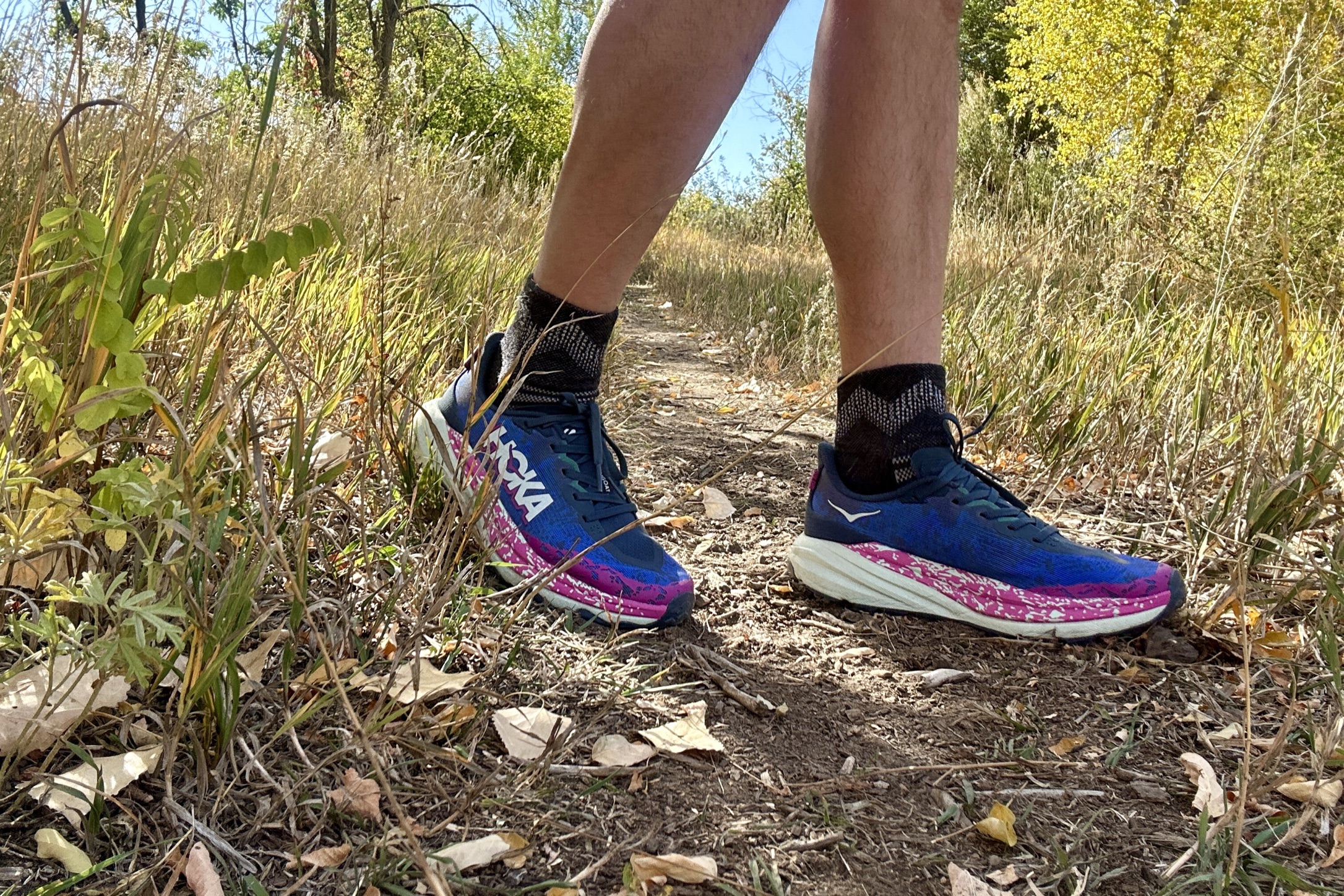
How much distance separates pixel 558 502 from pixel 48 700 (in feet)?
2.43

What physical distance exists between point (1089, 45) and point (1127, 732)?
14.9 metres

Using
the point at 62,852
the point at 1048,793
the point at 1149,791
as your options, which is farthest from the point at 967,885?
the point at 62,852

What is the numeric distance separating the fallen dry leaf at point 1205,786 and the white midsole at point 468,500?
725 millimetres

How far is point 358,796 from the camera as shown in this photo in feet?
2.73

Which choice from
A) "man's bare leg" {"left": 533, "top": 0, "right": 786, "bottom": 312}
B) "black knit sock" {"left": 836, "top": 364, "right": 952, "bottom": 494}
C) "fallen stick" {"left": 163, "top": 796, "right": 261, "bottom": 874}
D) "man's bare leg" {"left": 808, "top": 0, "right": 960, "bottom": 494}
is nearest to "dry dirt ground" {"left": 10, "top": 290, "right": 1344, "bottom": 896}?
"fallen stick" {"left": 163, "top": 796, "right": 261, "bottom": 874}

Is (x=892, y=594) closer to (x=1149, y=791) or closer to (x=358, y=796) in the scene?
(x=1149, y=791)

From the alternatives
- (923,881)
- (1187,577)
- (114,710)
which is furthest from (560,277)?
(1187,577)

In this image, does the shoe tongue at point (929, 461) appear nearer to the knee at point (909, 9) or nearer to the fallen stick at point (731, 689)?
the fallen stick at point (731, 689)

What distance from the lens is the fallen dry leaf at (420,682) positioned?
94 centimetres

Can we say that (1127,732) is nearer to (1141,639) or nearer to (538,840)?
(1141,639)

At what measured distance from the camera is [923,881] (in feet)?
2.89

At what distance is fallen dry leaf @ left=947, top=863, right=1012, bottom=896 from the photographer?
859mm

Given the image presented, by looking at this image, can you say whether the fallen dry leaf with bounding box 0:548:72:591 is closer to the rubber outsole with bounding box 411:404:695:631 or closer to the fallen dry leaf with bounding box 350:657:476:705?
the fallen dry leaf with bounding box 350:657:476:705

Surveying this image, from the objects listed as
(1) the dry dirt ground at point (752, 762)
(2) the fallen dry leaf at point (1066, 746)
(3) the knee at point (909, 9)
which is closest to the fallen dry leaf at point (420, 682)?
(1) the dry dirt ground at point (752, 762)
